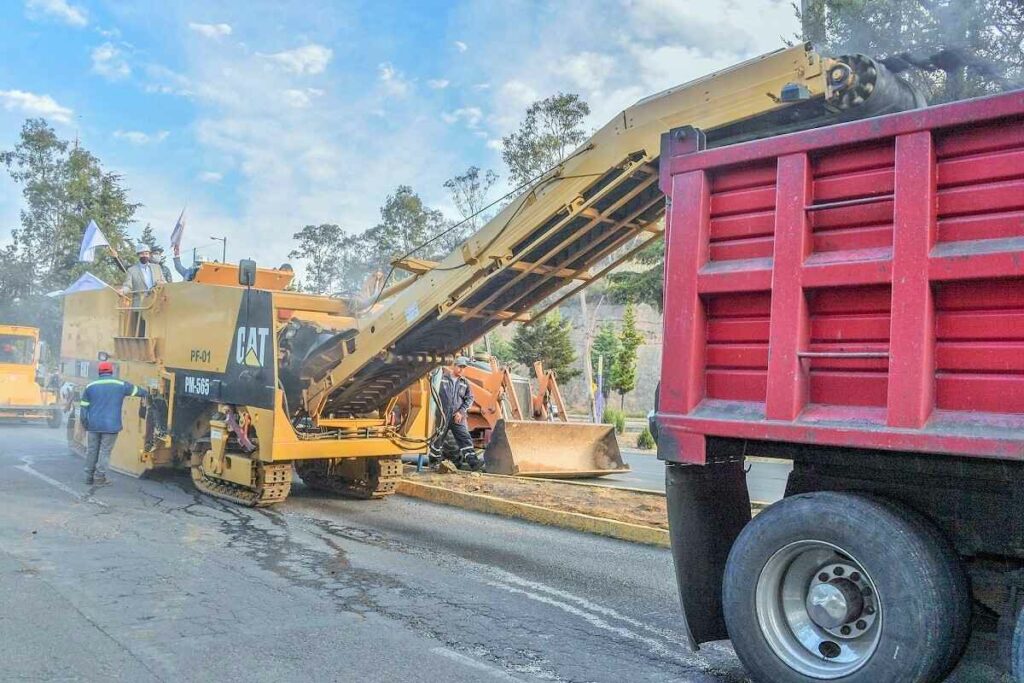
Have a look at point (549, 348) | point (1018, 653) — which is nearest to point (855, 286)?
point (1018, 653)

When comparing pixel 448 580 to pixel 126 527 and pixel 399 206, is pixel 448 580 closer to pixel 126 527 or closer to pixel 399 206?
pixel 126 527

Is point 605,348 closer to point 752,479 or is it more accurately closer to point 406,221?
point 406,221

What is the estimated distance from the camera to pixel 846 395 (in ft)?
11.4

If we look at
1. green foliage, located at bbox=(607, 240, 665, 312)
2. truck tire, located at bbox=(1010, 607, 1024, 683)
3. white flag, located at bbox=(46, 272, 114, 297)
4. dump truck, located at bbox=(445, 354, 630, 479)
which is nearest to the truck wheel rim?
truck tire, located at bbox=(1010, 607, 1024, 683)

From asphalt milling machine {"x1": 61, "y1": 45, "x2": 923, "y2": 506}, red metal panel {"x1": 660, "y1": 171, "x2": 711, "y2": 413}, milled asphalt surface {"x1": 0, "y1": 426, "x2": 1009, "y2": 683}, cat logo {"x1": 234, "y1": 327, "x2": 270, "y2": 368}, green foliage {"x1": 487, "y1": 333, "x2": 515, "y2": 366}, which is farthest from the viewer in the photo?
green foliage {"x1": 487, "y1": 333, "x2": 515, "y2": 366}

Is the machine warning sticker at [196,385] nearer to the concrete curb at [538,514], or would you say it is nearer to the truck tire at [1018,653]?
the concrete curb at [538,514]

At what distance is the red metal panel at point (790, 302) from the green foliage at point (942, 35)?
1.87 meters

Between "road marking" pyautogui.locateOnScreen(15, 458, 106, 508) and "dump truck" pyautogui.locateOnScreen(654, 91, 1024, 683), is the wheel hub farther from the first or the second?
"road marking" pyautogui.locateOnScreen(15, 458, 106, 508)

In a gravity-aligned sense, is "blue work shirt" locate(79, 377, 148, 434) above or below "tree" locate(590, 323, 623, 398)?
below

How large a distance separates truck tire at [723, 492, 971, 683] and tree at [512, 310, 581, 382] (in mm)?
30345

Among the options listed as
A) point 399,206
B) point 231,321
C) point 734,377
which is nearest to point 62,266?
point 399,206

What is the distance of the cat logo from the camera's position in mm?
8641

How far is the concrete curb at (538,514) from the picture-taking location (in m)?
7.23

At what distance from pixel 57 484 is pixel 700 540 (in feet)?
28.4
